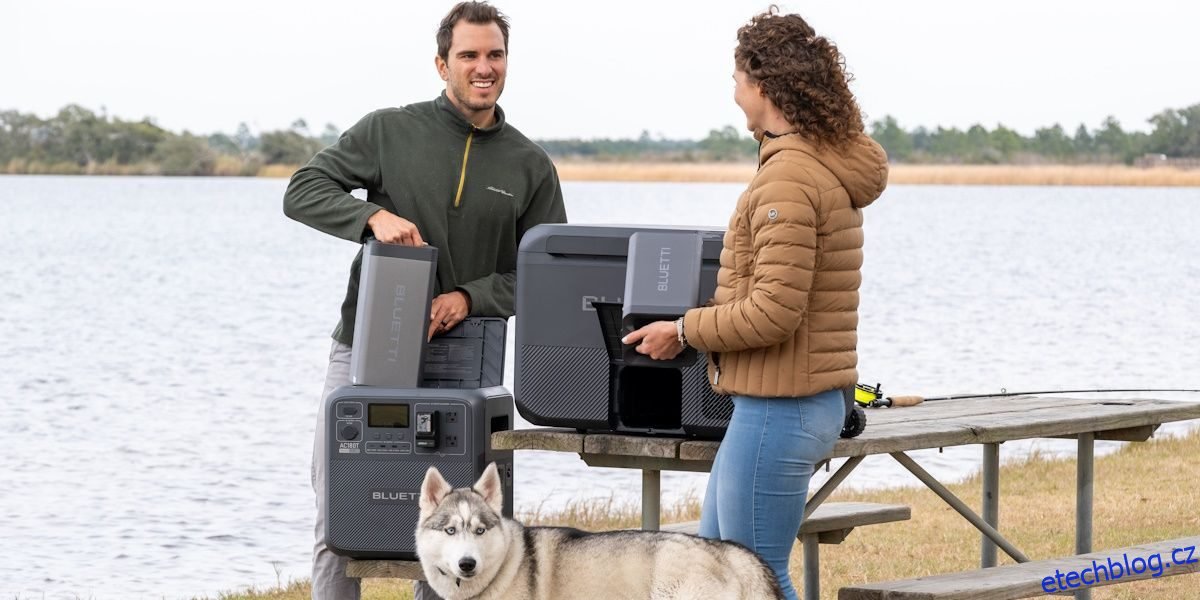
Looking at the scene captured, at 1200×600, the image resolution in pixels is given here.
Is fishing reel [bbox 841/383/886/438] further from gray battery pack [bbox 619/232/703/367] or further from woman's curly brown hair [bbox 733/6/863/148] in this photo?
woman's curly brown hair [bbox 733/6/863/148]

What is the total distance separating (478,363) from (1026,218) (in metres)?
65.6

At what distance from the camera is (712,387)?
4344 millimetres

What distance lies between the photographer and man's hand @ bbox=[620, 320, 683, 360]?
4133mm

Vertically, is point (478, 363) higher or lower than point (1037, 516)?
higher

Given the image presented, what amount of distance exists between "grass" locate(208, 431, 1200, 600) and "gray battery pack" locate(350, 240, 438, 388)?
314cm

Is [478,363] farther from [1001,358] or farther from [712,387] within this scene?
[1001,358]

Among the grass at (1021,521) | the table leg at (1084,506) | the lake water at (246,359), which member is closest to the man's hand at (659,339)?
the table leg at (1084,506)

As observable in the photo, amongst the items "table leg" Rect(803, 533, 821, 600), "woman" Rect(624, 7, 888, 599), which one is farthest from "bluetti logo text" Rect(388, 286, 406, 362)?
"table leg" Rect(803, 533, 821, 600)

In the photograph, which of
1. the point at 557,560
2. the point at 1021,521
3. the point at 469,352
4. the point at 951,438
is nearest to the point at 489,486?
the point at 557,560

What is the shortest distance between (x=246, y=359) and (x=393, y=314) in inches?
781

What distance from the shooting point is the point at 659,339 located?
4.15 m

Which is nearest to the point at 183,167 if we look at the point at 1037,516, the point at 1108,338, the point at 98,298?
the point at 98,298

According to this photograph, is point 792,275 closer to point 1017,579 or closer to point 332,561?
point 1017,579

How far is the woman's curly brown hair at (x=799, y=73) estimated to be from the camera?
388cm
